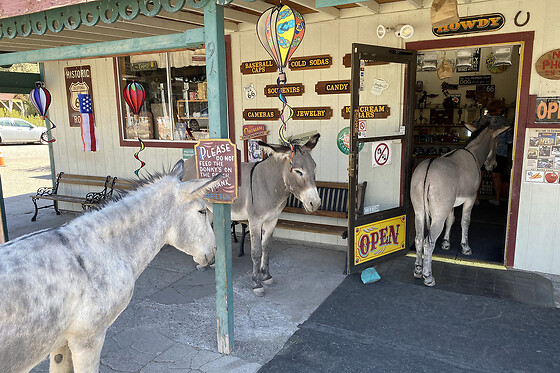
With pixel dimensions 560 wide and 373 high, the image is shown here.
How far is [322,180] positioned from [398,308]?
2.50 metres

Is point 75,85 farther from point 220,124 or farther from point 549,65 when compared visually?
point 549,65

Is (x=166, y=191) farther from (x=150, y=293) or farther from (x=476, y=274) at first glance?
(x=476, y=274)

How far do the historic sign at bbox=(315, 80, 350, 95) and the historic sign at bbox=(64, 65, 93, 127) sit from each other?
4912 mm

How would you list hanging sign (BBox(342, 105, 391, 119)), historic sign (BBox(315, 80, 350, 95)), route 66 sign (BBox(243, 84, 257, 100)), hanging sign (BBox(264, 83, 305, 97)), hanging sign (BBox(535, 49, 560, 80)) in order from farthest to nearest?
route 66 sign (BBox(243, 84, 257, 100))
hanging sign (BBox(264, 83, 305, 97))
historic sign (BBox(315, 80, 350, 95))
hanging sign (BBox(342, 105, 391, 119))
hanging sign (BBox(535, 49, 560, 80))

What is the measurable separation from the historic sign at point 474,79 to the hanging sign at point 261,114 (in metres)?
6.24

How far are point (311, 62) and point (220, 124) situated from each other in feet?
10.0

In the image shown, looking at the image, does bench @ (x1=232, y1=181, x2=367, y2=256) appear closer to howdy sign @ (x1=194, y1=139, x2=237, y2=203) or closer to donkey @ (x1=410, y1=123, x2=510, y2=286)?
donkey @ (x1=410, y1=123, x2=510, y2=286)

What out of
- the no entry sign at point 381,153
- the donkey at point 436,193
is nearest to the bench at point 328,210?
the no entry sign at point 381,153

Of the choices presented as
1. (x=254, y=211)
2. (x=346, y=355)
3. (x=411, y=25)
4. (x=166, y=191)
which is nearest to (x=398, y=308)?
(x=346, y=355)

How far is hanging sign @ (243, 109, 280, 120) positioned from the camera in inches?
249

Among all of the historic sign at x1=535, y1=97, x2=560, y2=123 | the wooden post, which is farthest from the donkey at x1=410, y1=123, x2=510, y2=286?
the wooden post

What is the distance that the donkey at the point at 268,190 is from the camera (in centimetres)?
409

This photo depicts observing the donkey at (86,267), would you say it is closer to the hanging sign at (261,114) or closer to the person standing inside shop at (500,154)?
the hanging sign at (261,114)

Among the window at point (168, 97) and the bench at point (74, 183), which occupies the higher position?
the window at point (168, 97)
